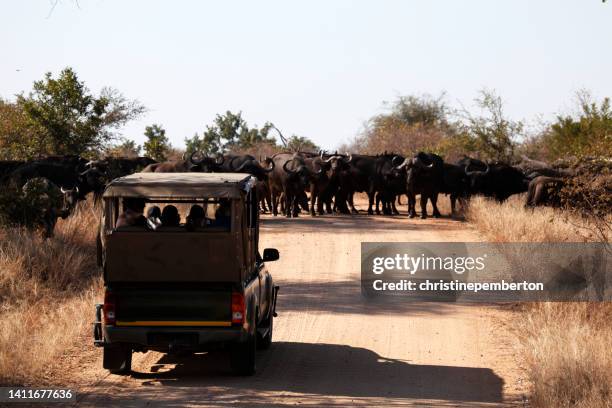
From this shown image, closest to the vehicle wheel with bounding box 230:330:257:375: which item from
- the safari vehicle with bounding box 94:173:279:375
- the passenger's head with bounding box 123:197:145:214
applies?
the safari vehicle with bounding box 94:173:279:375

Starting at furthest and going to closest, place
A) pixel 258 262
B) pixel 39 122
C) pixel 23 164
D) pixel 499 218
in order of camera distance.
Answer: pixel 39 122, pixel 23 164, pixel 499 218, pixel 258 262

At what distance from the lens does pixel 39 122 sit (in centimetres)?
3925

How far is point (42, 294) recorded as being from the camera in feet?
57.2

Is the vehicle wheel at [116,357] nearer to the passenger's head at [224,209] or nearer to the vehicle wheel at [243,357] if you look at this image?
the vehicle wheel at [243,357]

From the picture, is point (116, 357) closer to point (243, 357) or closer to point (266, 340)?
point (243, 357)

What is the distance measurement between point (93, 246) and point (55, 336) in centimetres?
909

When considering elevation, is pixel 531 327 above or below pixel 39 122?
below

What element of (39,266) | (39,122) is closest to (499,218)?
(39,266)

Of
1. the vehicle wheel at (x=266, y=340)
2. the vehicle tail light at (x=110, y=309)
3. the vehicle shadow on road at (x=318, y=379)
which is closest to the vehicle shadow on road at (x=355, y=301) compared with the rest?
the vehicle wheel at (x=266, y=340)

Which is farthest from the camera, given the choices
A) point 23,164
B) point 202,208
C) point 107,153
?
point 107,153

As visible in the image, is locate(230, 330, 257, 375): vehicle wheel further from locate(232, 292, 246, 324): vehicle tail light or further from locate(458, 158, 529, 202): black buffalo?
locate(458, 158, 529, 202): black buffalo

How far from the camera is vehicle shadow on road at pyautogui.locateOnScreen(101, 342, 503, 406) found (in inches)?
436

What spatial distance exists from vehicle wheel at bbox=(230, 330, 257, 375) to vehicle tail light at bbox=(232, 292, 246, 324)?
0.48m

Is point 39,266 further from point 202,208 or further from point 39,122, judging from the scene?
point 39,122
